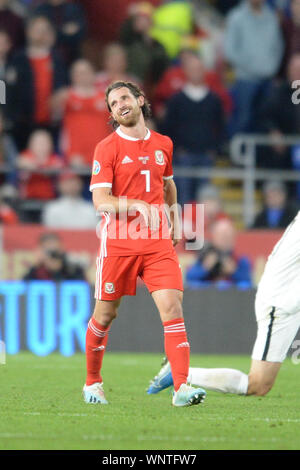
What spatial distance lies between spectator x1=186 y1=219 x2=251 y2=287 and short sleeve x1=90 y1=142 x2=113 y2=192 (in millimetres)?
6387

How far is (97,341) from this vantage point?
788 centimetres

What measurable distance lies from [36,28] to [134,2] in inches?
129

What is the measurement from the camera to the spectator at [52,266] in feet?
46.3

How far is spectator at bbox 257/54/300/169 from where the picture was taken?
1631cm

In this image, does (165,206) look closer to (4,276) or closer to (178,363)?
(178,363)

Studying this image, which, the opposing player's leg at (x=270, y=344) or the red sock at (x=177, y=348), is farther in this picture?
the opposing player's leg at (x=270, y=344)

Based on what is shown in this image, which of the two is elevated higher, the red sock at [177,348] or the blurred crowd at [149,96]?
the blurred crowd at [149,96]

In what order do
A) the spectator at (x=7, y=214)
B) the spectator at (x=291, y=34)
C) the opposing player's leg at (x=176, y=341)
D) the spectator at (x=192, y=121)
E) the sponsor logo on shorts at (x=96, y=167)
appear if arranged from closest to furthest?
the opposing player's leg at (x=176, y=341)
the sponsor logo on shorts at (x=96, y=167)
the spectator at (x=7, y=214)
the spectator at (x=192, y=121)
the spectator at (x=291, y=34)

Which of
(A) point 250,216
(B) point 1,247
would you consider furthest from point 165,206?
(A) point 250,216

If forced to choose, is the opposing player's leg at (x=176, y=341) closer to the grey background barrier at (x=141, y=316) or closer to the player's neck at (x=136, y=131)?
the player's neck at (x=136, y=131)

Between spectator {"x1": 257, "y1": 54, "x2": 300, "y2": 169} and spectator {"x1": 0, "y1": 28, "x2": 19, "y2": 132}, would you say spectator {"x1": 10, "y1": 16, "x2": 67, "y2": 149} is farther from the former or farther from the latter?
spectator {"x1": 257, "y1": 54, "x2": 300, "y2": 169}

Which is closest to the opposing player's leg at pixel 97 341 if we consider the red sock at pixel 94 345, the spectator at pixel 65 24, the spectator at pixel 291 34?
the red sock at pixel 94 345

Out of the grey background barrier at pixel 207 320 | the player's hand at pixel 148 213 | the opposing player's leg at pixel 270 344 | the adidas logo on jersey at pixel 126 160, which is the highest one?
the adidas logo on jersey at pixel 126 160

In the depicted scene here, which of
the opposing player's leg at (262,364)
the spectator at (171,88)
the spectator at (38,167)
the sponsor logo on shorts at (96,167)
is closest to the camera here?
the sponsor logo on shorts at (96,167)
